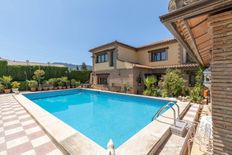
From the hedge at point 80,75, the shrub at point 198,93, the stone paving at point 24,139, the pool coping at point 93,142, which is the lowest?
the stone paving at point 24,139

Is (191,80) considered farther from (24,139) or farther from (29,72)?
(29,72)

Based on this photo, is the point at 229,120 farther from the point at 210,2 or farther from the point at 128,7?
the point at 128,7

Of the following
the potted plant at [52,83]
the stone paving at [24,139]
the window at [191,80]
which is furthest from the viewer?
the potted plant at [52,83]

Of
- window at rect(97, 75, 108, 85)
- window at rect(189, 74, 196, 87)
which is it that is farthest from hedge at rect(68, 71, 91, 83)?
window at rect(189, 74, 196, 87)

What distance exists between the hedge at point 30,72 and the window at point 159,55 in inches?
621

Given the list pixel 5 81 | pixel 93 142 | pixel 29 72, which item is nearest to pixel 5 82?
pixel 5 81

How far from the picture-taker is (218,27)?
7.70ft

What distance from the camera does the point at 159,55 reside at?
17125 millimetres

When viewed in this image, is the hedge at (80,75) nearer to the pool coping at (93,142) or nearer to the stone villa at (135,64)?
the stone villa at (135,64)

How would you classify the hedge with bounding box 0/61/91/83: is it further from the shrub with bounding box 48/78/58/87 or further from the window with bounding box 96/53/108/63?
the window with bounding box 96/53/108/63

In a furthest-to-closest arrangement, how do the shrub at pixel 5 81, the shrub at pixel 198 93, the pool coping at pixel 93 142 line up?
the shrub at pixel 5 81, the shrub at pixel 198 93, the pool coping at pixel 93 142

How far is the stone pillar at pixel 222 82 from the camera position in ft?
7.39

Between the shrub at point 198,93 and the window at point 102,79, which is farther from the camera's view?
the window at point 102,79

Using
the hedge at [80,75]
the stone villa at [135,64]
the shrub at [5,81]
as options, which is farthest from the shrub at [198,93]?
the shrub at [5,81]
